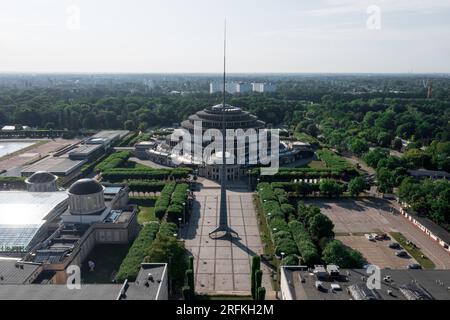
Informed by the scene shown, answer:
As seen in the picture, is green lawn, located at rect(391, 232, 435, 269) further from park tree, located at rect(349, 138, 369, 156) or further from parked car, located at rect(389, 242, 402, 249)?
park tree, located at rect(349, 138, 369, 156)

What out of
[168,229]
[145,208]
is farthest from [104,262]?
[145,208]

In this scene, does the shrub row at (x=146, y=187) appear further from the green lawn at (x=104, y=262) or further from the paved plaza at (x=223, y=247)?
the green lawn at (x=104, y=262)

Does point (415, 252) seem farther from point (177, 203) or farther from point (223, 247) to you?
point (177, 203)

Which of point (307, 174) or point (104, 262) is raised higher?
point (307, 174)

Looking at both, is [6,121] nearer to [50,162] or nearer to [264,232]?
[50,162]

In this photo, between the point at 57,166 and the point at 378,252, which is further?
the point at 57,166

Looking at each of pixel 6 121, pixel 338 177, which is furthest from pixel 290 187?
pixel 6 121
